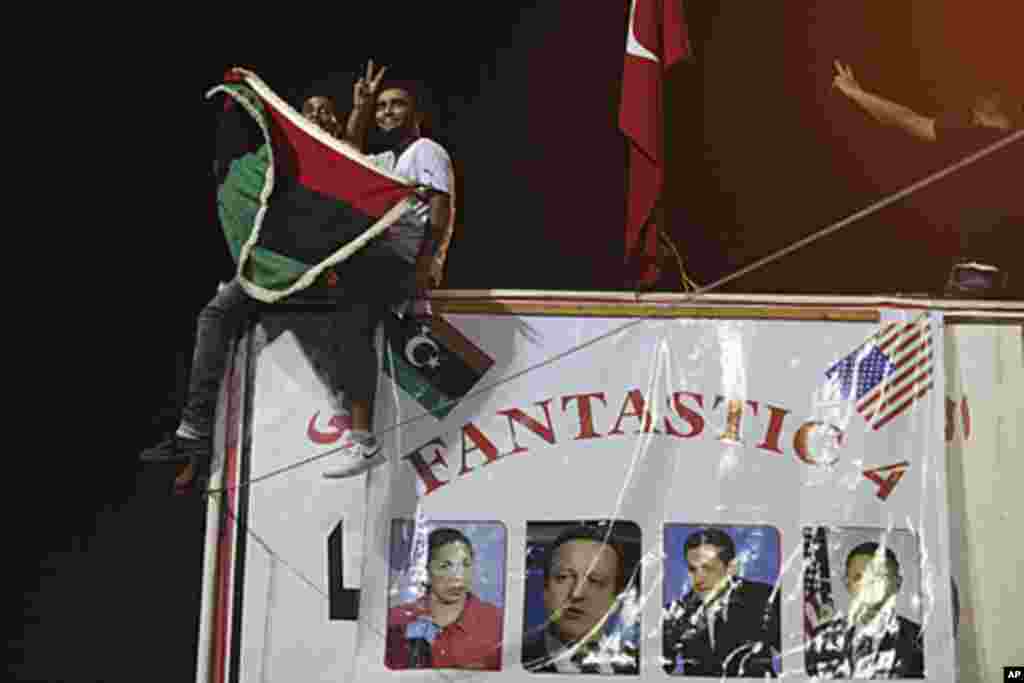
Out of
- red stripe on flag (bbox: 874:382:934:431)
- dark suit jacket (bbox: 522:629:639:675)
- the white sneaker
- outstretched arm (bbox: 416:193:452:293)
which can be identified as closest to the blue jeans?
outstretched arm (bbox: 416:193:452:293)

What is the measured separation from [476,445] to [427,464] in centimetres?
18

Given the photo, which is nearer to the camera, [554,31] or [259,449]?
[259,449]

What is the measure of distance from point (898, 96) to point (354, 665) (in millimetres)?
3739

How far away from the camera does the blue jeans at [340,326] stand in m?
5.88

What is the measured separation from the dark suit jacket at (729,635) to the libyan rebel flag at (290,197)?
169 centimetres

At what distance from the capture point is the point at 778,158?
7762 mm

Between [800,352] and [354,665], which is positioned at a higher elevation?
[800,352]

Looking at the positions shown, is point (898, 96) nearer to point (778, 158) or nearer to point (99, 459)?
point (778, 158)

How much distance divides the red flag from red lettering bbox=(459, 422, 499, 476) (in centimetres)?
85

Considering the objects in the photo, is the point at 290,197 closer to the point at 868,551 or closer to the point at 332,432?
the point at 332,432

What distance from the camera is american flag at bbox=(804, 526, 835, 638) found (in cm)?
568

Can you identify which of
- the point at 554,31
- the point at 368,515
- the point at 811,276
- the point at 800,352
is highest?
the point at 554,31

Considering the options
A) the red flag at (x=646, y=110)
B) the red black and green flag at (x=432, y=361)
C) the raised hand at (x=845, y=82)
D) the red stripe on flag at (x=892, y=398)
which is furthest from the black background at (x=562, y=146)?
the red stripe on flag at (x=892, y=398)

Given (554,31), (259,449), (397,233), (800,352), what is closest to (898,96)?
(554,31)
